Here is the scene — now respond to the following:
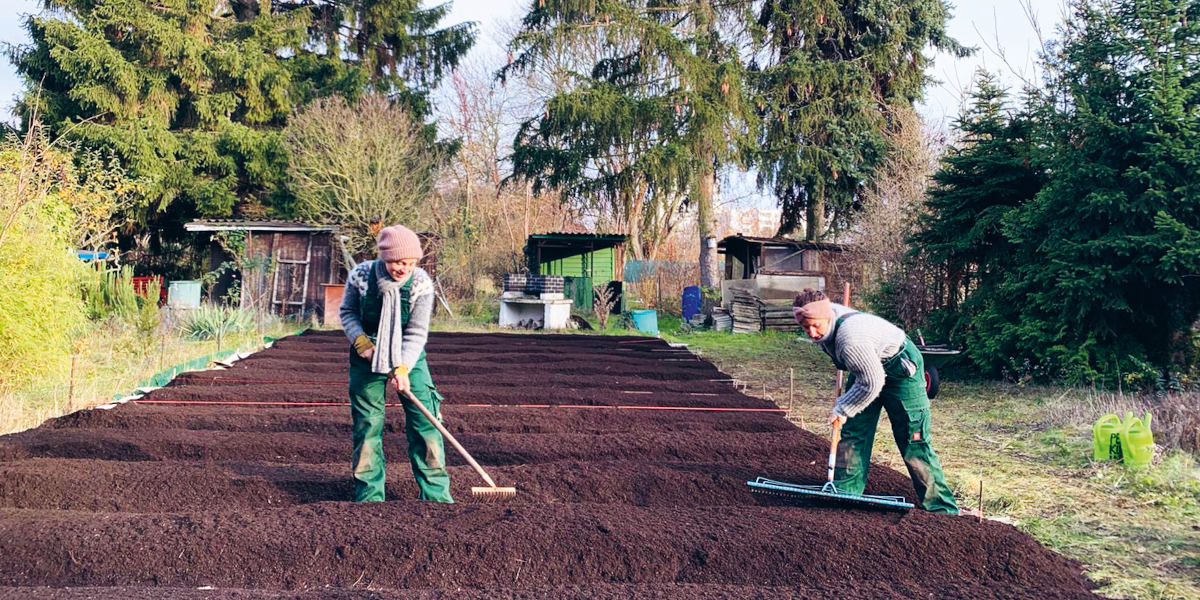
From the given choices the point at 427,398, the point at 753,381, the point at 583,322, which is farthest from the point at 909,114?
the point at 427,398

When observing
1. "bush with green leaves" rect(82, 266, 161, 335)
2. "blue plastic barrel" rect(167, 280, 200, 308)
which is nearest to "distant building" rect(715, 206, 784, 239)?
"blue plastic barrel" rect(167, 280, 200, 308)

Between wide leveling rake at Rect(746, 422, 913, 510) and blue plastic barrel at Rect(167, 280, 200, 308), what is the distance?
14.9 m

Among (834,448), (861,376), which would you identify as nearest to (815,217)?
(834,448)

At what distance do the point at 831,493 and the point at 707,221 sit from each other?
1630 centimetres

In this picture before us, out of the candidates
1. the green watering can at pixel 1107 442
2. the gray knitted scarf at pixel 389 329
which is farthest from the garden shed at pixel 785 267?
the gray knitted scarf at pixel 389 329

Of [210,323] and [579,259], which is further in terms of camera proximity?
[579,259]

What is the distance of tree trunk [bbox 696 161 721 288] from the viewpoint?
792 inches

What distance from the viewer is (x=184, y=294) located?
17.0 meters

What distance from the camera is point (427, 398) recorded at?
4.55 m

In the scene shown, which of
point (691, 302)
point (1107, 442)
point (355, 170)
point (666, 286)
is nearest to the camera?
point (1107, 442)

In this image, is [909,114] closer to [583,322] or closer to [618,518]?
[583,322]

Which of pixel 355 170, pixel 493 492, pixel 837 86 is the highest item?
pixel 837 86

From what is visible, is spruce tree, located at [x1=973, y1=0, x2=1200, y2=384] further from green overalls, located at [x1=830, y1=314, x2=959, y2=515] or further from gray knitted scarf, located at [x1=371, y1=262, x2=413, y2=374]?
gray knitted scarf, located at [x1=371, y1=262, x2=413, y2=374]

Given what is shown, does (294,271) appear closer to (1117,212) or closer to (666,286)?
(666,286)
